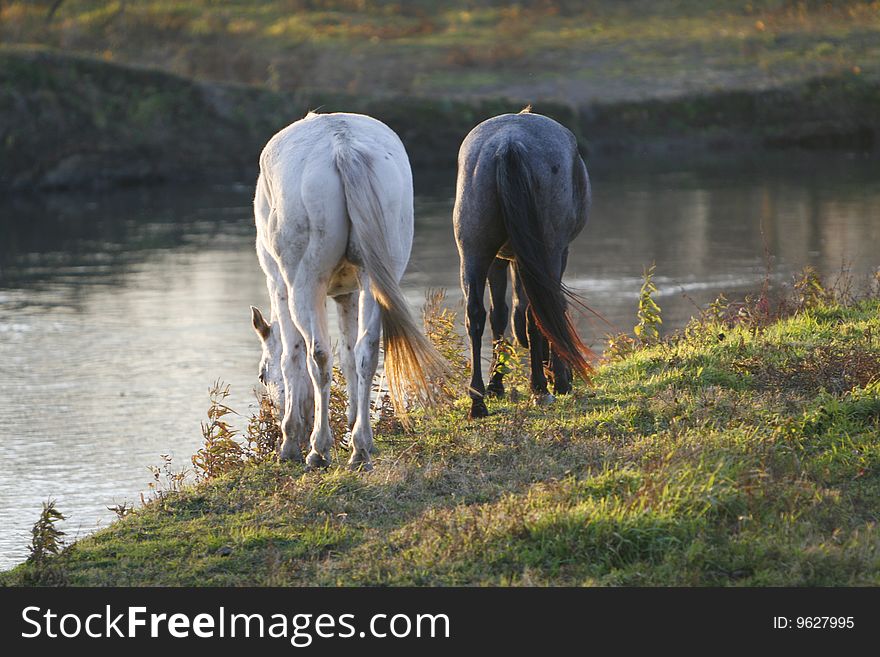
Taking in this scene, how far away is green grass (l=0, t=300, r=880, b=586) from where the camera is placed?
196 inches

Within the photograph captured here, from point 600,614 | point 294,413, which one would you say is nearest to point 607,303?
point 294,413

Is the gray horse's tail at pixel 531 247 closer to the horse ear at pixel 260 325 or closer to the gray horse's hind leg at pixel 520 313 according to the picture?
the gray horse's hind leg at pixel 520 313

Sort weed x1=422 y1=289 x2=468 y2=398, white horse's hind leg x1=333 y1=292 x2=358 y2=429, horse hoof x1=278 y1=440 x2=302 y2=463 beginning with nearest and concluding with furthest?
white horse's hind leg x1=333 y1=292 x2=358 y2=429, horse hoof x1=278 y1=440 x2=302 y2=463, weed x1=422 y1=289 x2=468 y2=398

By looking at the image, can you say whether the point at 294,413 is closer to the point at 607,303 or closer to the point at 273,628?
the point at 273,628

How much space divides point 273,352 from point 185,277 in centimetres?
1105

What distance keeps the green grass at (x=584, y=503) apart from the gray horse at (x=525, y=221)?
416 millimetres

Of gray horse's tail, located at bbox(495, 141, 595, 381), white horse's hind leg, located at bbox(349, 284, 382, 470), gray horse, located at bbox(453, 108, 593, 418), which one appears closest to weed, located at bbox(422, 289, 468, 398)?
gray horse, located at bbox(453, 108, 593, 418)

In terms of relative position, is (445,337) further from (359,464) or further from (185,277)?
(185,277)

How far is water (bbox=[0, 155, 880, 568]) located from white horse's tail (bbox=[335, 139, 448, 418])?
7.39 ft

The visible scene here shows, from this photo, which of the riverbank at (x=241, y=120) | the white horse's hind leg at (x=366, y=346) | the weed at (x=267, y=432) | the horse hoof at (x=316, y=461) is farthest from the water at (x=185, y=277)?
the white horse's hind leg at (x=366, y=346)

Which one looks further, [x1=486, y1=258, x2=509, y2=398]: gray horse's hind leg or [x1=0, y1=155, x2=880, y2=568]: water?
[x1=0, y1=155, x2=880, y2=568]: water

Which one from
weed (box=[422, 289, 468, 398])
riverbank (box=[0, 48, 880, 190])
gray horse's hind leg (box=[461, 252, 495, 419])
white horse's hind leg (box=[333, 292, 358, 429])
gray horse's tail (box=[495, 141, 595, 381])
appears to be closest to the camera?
white horse's hind leg (box=[333, 292, 358, 429])

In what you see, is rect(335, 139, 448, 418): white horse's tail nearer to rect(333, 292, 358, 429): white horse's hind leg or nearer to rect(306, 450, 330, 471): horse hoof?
rect(333, 292, 358, 429): white horse's hind leg

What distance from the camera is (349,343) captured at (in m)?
7.19
